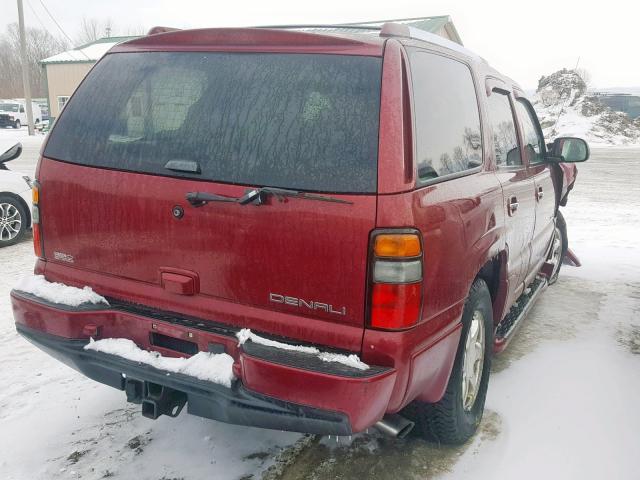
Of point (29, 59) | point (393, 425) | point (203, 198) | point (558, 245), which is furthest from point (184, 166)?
point (29, 59)

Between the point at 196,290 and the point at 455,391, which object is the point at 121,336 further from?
the point at 455,391

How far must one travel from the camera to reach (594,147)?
90.7 ft

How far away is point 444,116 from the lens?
2.66 m

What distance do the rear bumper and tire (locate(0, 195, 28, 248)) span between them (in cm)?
507

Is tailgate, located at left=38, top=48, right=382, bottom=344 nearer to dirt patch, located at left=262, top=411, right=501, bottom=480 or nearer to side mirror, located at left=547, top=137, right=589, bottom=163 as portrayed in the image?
dirt patch, located at left=262, top=411, right=501, bottom=480

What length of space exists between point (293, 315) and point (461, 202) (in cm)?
91

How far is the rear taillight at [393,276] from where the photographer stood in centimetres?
212

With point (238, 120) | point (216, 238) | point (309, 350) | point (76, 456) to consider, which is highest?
point (238, 120)

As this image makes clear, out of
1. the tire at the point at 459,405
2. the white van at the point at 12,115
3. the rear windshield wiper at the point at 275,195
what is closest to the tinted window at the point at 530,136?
Result: the tire at the point at 459,405

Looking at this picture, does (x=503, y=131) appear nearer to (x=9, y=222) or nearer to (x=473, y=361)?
(x=473, y=361)

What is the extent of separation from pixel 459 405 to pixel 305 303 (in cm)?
114

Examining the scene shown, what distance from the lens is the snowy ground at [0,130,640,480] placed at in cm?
280

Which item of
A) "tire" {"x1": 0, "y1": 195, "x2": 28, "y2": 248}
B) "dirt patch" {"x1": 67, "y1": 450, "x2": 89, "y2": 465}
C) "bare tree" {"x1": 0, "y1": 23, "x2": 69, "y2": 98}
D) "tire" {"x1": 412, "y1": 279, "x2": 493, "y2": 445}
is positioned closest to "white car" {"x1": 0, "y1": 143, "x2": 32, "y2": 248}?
"tire" {"x1": 0, "y1": 195, "x2": 28, "y2": 248}

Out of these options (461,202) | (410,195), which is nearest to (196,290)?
(410,195)
